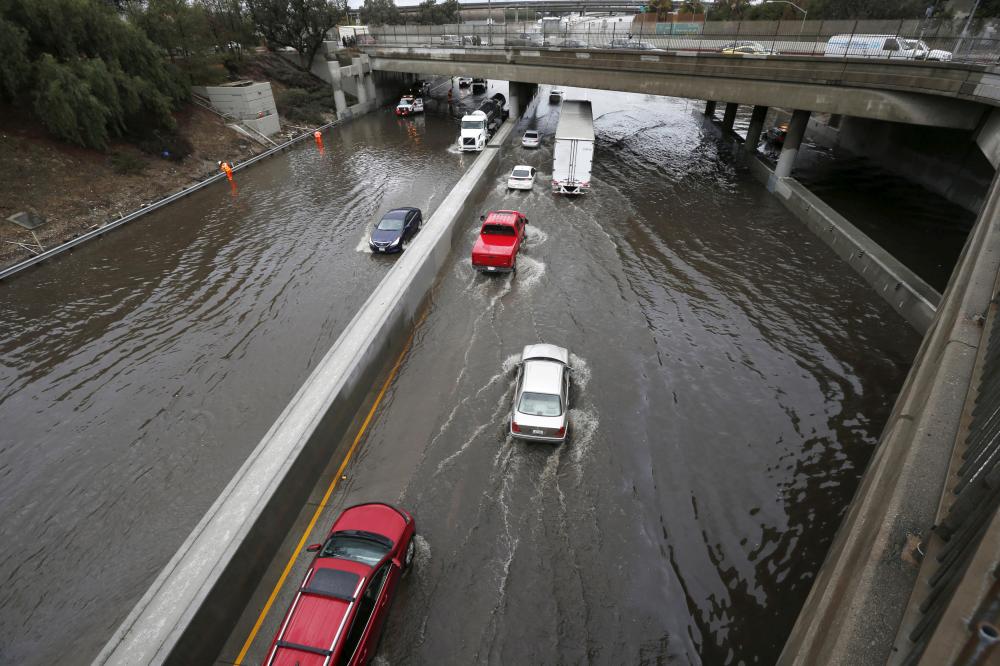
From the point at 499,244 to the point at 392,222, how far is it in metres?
5.27

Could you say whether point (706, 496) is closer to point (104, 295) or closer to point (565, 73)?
point (104, 295)

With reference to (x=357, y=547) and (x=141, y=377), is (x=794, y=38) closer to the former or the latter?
(x=357, y=547)

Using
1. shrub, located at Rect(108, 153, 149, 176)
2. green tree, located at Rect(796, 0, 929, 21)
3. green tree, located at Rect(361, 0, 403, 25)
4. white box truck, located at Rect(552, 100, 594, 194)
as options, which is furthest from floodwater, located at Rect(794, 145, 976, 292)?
green tree, located at Rect(361, 0, 403, 25)

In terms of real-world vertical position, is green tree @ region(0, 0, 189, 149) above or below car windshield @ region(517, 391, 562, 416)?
above

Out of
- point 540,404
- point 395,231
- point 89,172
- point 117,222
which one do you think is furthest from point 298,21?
point 540,404

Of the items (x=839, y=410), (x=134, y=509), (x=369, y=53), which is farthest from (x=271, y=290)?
(x=369, y=53)

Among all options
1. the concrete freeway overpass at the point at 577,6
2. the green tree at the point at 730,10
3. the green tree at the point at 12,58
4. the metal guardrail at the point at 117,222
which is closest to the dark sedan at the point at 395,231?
the metal guardrail at the point at 117,222

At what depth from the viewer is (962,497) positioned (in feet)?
13.0

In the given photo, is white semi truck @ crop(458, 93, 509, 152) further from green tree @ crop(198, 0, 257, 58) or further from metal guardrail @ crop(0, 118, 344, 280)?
green tree @ crop(198, 0, 257, 58)

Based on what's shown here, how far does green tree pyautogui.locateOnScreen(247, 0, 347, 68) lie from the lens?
154ft

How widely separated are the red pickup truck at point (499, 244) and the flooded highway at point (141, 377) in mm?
4124

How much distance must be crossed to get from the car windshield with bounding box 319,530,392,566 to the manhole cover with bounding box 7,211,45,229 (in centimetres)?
2286

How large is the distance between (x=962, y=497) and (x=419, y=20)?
109 meters

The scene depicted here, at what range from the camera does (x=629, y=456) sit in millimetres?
11617
